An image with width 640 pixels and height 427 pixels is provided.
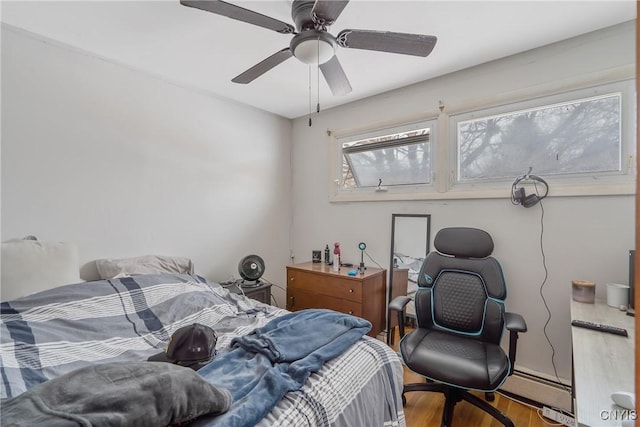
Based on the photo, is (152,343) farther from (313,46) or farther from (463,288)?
(463,288)

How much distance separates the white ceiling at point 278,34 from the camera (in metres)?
1.60

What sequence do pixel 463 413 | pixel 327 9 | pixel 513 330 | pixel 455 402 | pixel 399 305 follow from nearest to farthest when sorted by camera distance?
pixel 327 9 → pixel 513 330 → pixel 455 402 → pixel 463 413 → pixel 399 305

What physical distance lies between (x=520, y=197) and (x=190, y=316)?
239cm

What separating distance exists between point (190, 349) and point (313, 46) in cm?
155

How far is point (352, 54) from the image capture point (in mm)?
2064

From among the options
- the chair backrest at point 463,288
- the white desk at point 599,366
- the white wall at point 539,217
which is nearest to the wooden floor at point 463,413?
the white wall at point 539,217

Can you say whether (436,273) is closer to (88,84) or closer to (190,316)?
(190,316)

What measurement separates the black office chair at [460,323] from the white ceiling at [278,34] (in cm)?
132

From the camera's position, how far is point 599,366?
102 cm

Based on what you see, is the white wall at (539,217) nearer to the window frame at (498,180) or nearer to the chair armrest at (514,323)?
the window frame at (498,180)

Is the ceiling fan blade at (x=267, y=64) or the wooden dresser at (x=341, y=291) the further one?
the wooden dresser at (x=341, y=291)

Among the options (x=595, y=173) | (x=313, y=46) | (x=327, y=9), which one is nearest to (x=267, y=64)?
(x=313, y=46)

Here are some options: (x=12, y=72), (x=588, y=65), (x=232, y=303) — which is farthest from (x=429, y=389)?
(x=12, y=72)

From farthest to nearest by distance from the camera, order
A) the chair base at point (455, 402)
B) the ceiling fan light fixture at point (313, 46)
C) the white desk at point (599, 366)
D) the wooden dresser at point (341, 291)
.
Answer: the wooden dresser at point (341, 291) → the chair base at point (455, 402) → the ceiling fan light fixture at point (313, 46) → the white desk at point (599, 366)
